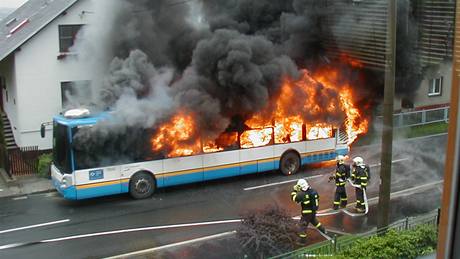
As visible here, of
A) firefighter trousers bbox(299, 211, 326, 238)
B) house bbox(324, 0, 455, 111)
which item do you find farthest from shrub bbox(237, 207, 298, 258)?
house bbox(324, 0, 455, 111)

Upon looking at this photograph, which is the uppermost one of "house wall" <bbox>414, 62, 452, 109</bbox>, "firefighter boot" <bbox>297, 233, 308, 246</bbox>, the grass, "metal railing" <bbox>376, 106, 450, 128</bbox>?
"house wall" <bbox>414, 62, 452, 109</bbox>

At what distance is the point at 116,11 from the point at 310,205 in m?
7.00

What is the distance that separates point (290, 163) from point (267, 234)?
16.9ft

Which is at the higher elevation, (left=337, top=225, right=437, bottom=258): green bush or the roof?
the roof

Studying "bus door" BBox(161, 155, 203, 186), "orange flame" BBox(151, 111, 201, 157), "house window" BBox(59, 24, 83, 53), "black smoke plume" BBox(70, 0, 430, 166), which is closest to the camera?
"black smoke plume" BBox(70, 0, 430, 166)

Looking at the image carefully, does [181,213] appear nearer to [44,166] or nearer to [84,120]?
[84,120]

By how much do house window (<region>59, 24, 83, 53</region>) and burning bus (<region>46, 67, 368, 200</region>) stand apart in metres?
3.47

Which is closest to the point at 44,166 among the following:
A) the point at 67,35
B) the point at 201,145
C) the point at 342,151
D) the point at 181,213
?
the point at 67,35

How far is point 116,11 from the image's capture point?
40.3ft

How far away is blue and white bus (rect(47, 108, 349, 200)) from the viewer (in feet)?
31.6

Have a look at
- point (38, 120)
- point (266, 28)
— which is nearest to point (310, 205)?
point (266, 28)

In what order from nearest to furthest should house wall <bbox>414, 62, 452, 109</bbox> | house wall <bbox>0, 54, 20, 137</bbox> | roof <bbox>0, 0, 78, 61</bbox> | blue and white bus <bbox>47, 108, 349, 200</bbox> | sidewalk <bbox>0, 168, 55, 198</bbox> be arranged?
house wall <bbox>414, 62, 452, 109</bbox> → blue and white bus <bbox>47, 108, 349, 200</bbox> → sidewalk <bbox>0, 168, 55, 198</bbox> → roof <bbox>0, 0, 78, 61</bbox> → house wall <bbox>0, 54, 20, 137</bbox>

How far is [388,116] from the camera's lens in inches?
251

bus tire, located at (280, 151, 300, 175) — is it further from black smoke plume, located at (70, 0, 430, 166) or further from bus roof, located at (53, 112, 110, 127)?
bus roof, located at (53, 112, 110, 127)
